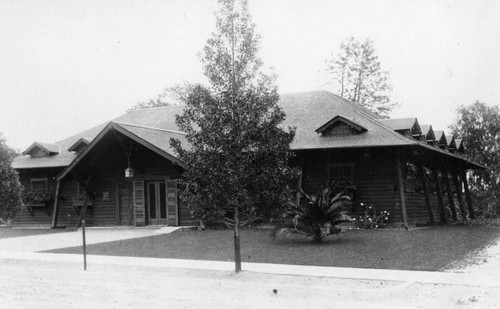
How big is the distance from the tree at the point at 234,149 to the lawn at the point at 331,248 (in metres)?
Result: 1.94

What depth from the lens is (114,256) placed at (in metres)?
15.2


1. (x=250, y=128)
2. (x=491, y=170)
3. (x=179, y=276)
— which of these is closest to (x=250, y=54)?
(x=250, y=128)

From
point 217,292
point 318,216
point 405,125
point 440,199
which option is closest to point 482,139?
point 440,199

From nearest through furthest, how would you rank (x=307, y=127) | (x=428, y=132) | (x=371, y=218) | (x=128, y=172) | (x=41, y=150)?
(x=371, y=218) < (x=128, y=172) < (x=307, y=127) < (x=428, y=132) < (x=41, y=150)

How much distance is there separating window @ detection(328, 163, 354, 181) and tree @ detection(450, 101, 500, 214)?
73.0 feet

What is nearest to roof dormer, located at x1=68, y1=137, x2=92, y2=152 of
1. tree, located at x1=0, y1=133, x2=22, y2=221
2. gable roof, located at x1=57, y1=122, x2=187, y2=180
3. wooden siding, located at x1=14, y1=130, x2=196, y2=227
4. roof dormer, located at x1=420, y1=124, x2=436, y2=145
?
wooden siding, located at x1=14, y1=130, x2=196, y2=227

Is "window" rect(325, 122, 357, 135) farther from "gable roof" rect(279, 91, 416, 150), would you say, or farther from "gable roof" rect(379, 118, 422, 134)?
"gable roof" rect(379, 118, 422, 134)

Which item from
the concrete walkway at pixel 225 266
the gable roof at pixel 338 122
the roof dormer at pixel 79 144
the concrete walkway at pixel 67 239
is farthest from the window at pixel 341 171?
the roof dormer at pixel 79 144

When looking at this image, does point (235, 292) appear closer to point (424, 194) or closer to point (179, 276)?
point (179, 276)

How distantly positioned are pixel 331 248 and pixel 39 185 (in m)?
18.2

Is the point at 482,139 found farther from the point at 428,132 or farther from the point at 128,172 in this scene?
the point at 128,172

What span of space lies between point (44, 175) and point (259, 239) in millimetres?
14586

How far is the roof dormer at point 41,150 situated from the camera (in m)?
28.1

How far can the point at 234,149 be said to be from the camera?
39.3 ft
